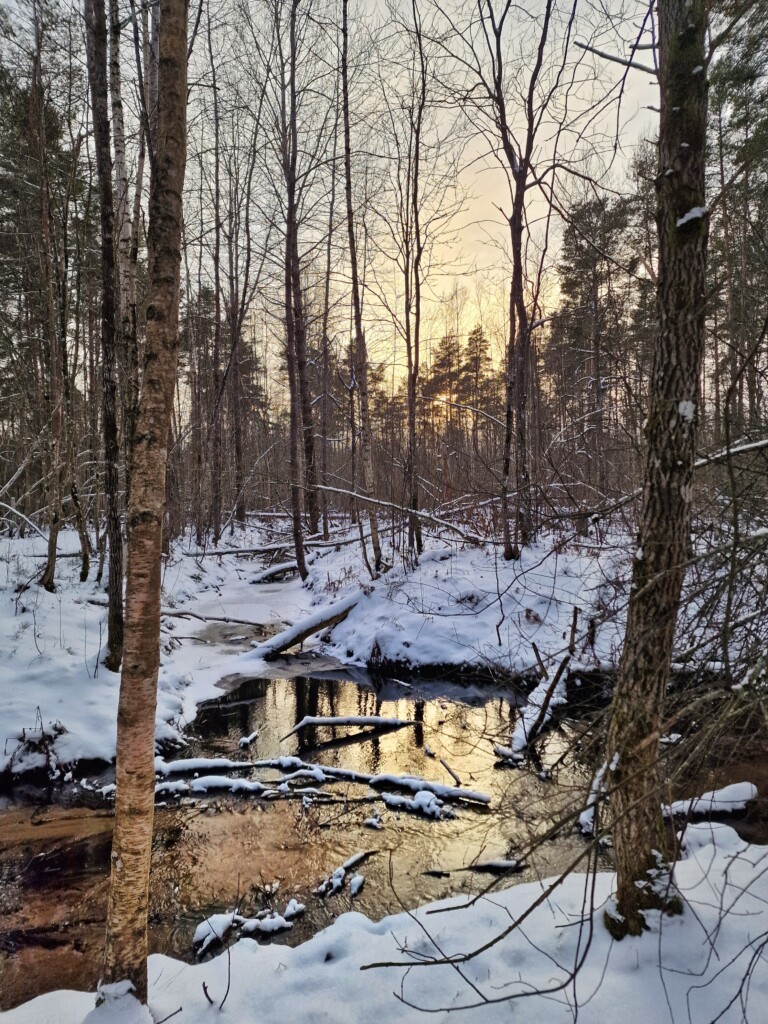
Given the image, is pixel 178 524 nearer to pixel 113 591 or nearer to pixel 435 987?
pixel 113 591

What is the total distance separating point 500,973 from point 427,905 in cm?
113

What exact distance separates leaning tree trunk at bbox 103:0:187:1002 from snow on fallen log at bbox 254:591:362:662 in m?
7.31

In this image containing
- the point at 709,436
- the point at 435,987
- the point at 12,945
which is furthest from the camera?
the point at 709,436

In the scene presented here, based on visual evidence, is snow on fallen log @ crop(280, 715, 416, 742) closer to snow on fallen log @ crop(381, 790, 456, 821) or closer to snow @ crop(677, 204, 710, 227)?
snow on fallen log @ crop(381, 790, 456, 821)

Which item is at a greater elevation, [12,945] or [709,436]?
[709,436]

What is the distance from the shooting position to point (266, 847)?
472 cm

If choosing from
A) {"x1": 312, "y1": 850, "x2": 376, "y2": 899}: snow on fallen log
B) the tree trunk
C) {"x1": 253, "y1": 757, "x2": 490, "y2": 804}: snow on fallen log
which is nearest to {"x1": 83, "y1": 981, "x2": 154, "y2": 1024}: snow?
{"x1": 312, "y1": 850, "x2": 376, "y2": 899}: snow on fallen log

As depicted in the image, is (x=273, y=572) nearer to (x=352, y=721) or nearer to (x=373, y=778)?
(x=352, y=721)

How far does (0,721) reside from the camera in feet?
19.5

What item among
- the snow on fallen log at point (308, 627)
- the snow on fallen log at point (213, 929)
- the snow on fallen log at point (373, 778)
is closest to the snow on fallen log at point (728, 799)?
the snow on fallen log at point (373, 778)

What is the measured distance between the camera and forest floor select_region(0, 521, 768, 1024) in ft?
8.43

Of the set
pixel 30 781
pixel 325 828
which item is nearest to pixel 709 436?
pixel 325 828

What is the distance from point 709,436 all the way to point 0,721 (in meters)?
9.35

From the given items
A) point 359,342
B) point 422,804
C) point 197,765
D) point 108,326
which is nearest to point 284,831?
point 422,804
